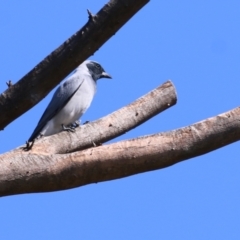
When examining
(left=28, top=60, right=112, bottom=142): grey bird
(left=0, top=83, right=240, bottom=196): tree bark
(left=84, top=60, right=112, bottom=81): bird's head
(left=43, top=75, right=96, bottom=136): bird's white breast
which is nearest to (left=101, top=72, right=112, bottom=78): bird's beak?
(left=84, top=60, right=112, bottom=81): bird's head

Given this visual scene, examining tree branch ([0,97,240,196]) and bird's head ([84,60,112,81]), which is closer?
tree branch ([0,97,240,196])

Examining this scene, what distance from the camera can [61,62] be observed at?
157 inches

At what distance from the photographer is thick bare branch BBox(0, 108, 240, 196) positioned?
437 cm

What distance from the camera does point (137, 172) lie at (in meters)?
4.50

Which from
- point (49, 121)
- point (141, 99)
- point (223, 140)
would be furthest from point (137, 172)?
point (49, 121)

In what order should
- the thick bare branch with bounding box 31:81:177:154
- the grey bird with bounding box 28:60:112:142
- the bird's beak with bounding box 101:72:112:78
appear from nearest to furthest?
the thick bare branch with bounding box 31:81:177:154, the grey bird with bounding box 28:60:112:142, the bird's beak with bounding box 101:72:112:78

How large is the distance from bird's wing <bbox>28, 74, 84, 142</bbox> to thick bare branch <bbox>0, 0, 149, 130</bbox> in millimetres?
4878

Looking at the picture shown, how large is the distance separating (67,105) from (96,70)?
1.77 metres

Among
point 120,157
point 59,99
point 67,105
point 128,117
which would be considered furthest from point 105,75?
point 120,157

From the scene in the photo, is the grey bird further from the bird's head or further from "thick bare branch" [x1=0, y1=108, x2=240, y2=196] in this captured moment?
"thick bare branch" [x1=0, y1=108, x2=240, y2=196]

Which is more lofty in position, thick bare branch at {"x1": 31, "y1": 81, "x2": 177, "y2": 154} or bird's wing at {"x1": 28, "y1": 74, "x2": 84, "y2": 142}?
bird's wing at {"x1": 28, "y1": 74, "x2": 84, "y2": 142}

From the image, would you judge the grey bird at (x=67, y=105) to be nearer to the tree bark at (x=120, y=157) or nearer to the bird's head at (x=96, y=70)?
the bird's head at (x=96, y=70)

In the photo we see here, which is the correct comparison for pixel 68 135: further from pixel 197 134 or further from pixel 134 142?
pixel 197 134

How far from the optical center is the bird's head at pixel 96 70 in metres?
10.7
